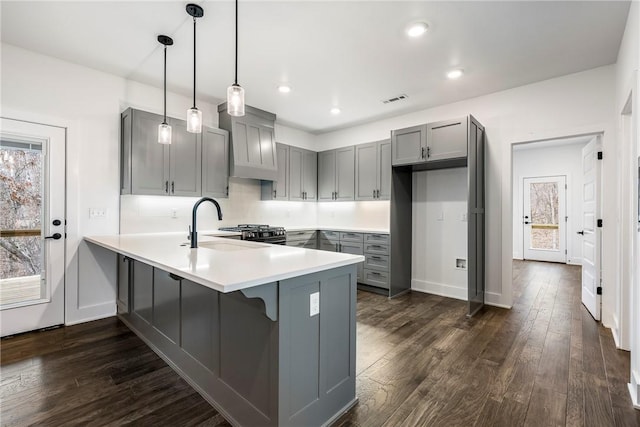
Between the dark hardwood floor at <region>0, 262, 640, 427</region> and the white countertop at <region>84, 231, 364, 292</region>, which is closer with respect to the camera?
the white countertop at <region>84, 231, 364, 292</region>

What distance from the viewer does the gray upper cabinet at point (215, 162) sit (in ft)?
13.2

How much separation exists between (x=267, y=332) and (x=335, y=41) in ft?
8.37

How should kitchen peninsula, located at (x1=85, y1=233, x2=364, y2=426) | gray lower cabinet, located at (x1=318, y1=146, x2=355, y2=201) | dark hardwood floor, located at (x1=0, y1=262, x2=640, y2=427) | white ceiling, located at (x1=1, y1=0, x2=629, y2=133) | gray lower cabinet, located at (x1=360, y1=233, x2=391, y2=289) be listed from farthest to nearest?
gray lower cabinet, located at (x1=318, y1=146, x2=355, y2=201)
gray lower cabinet, located at (x1=360, y1=233, x2=391, y2=289)
white ceiling, located at (x1=1, y1=0, x2=629, y2=133)
dark hardwood floor, located at (x1=0, y1=262, x2=640, y2=427)
kitchen peninsula, located at (x1=85, y1=233, x2=364, y2=426)

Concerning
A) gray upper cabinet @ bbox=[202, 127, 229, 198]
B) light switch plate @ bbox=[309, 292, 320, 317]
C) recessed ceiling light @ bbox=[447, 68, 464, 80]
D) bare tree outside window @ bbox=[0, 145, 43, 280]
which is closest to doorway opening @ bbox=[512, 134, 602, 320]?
recessed ceiling light @ bbox=[447, 68, 464, 80]

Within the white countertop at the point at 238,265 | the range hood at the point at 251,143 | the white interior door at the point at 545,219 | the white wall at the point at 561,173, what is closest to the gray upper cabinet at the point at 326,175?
the range hood at the point at 251,143

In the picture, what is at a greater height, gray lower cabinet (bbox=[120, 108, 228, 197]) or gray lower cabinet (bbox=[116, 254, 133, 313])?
gray lower cabinet (bbox=[120, 108, 228, 197])

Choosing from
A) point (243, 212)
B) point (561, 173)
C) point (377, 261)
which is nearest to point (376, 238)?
point (377, 261)

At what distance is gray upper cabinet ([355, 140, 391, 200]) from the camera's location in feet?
15.2

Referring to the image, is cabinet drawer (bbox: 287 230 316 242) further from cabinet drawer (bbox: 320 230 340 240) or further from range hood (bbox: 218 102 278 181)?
range hood (bbox: 218 102 278 181)

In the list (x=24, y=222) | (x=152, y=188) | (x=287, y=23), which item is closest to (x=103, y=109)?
(x=152, y=188)

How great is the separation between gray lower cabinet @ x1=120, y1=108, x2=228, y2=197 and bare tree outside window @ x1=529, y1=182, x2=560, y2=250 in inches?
299

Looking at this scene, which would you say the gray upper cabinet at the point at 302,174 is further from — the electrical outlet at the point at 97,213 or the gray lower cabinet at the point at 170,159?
the electrical outlet at the point at 97,213

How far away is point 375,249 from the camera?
15.0 ft

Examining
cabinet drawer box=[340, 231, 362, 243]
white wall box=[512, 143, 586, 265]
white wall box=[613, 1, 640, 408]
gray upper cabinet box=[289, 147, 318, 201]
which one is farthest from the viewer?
white wall box=[512, 143, 586, 265]
